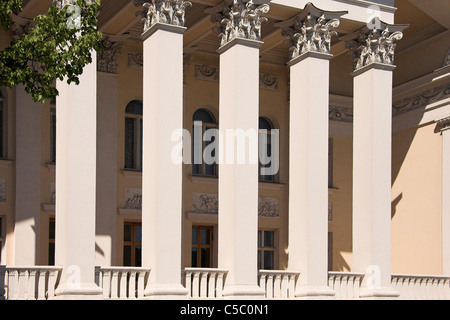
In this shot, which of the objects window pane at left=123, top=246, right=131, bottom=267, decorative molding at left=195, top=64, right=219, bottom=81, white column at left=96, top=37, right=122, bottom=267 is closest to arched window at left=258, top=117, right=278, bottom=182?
decorative molding at left=195, top=64, right=219, bottom=81

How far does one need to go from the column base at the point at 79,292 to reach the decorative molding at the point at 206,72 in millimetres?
9958

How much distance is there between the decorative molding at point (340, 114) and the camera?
2841 cm

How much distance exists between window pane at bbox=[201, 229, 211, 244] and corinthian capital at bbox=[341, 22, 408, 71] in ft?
22.3

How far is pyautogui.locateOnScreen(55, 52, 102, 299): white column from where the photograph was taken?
1766cm

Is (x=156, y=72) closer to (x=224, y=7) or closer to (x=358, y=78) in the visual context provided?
(x=224, y=7)

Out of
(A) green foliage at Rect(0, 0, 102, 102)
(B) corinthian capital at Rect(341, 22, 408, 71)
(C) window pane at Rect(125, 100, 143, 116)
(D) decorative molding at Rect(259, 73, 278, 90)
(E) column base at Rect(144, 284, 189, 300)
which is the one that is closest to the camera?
(A) green foliage at Rect(0, 0, 102, 102)

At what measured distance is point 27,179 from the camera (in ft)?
74.2

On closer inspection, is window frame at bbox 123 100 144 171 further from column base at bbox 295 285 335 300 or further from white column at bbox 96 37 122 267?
column base at bbox 295 285 335 300

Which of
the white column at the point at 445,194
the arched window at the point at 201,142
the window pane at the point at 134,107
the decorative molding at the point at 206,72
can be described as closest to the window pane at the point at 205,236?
the arched window at the point at 201,142

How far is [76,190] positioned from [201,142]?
855 centimetres

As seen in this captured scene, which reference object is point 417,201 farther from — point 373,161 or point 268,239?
point 373,161

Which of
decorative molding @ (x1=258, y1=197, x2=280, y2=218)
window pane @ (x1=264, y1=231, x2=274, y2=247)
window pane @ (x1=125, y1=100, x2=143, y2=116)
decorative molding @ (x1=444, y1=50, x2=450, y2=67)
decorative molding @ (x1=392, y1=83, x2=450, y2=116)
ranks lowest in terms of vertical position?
window pane @ (x1=264, y1=231, x2=274, y2=247)

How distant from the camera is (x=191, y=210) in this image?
25453mm
